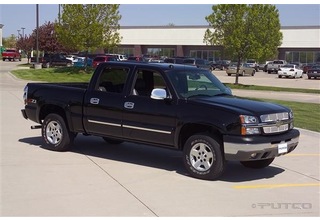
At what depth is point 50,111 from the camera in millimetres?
9289

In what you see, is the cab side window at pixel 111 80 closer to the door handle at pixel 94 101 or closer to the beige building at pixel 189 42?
the door handle at pixel 94 101

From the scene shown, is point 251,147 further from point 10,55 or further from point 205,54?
point 205,54

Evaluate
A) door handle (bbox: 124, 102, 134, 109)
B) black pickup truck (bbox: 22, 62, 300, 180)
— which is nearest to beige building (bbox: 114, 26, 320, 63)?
black pickup truck (bbox: 22, 62, 300, 180)

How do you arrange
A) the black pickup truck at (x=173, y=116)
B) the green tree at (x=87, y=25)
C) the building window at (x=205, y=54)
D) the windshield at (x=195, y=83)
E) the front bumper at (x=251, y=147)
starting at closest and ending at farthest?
the front bumper at (x=251, y=147) < the black pickup truck at (x=173, y=116) < the windshield at (x=195, y=83) < the green tree at (x=87, y=25) < the building window at (x=205, y=54)

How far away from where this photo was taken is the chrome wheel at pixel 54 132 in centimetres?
896

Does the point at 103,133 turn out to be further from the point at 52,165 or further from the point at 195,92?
the point at 195,92

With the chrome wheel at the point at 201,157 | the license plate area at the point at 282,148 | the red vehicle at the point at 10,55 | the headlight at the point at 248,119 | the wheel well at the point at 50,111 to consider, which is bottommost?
the chrome wheel at the point at 201,157

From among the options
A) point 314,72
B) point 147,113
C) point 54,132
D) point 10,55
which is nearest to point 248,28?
point 314,72

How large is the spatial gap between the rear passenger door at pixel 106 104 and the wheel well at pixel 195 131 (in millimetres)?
1144

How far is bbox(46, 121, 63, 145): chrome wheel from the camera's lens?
8957 mm

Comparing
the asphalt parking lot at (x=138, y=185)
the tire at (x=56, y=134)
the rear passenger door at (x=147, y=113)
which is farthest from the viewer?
the tire at (x=56, y=134)

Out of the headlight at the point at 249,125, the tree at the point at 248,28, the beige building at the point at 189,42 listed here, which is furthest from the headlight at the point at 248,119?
the beige building at the point at 189,42

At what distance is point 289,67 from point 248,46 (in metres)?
23.6

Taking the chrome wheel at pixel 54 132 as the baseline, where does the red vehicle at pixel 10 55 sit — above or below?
above
